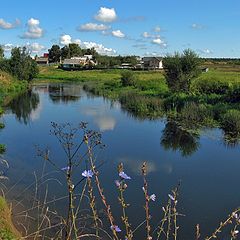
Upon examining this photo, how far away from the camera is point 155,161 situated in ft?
46.5

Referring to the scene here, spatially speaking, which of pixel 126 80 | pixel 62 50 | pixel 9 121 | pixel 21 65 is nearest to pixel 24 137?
pixel 9 121

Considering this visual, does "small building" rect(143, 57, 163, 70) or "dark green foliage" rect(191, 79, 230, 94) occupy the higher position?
"small building" rect(143, 57, 163, 70)

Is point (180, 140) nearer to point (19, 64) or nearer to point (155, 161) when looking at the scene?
point (155, 161)

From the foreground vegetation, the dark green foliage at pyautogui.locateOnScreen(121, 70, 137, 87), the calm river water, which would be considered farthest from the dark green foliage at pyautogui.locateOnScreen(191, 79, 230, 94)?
the foreground vegetation

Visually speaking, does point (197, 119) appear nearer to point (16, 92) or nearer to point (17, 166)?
point (17, 166)

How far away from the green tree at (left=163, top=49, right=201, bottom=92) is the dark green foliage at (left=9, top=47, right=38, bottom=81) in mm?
25889

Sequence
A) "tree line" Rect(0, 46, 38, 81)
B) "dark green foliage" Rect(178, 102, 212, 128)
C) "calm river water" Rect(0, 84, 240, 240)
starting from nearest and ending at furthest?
1. "calm river water" Rect(0, 84, 240, 240)
2. "dark green foliage" Rect(178, 102, 212, 128)
3. "tree line" Rect(0, 46, 38, 81)

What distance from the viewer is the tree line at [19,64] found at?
171ft

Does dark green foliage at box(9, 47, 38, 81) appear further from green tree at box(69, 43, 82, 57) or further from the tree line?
green tree at box(69, 43, 82, 57)

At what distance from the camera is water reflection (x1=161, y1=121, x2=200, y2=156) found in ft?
53.6

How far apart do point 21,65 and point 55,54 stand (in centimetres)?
7255

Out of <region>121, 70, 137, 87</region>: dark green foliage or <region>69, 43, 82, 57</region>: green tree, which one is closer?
Result: <region>121, 70, 137, 87</region>: dark green foliage

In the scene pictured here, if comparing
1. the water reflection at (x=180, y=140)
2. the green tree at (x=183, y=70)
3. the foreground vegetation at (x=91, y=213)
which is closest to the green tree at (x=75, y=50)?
the green tree at (x=183, y=70)

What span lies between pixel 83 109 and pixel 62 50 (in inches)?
3833
